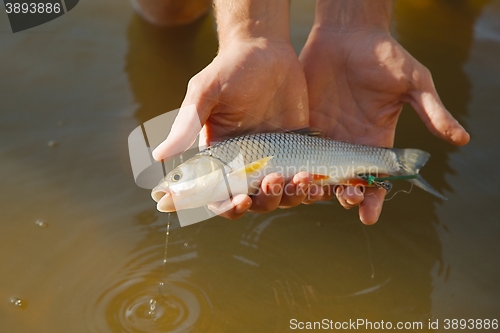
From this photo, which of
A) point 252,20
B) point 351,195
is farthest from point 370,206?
point 252,20

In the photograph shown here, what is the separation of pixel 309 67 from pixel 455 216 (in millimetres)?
1351

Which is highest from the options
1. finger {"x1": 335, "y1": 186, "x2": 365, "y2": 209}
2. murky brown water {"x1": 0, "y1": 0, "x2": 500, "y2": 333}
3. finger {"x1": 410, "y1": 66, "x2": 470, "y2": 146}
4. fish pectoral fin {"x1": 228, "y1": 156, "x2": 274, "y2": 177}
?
finger {"x1": 410, "y1": 66, "x2": 470, "y2": 146}

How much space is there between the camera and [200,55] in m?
4.75

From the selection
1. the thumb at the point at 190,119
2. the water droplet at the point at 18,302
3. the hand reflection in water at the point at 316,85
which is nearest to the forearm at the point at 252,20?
the hand reflection in water at the point at 316,85

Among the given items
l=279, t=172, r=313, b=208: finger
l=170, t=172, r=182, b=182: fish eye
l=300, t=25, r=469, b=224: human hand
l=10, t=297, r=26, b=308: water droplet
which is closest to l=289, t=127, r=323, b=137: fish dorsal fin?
l=300, t=25, r=469, b=224: human hand

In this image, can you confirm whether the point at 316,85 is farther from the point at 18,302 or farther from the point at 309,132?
the point at 18,302

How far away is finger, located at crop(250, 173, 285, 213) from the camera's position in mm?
2644

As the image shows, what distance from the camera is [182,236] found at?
3.36m

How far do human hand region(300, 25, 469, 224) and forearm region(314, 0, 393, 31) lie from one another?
5 cm

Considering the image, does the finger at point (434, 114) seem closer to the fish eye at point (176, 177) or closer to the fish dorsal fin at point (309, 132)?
the fish dorsal fin at point (309, 132)

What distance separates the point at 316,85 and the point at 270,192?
113 centimetres

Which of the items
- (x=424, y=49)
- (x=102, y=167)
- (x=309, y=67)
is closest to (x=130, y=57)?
(x=102, y=167)

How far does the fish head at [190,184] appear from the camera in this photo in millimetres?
2623

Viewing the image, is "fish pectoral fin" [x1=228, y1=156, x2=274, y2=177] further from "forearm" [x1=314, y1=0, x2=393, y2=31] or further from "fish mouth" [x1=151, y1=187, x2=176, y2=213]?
"forearm" [x1=314, y1=0, x2=393, y2=31]
